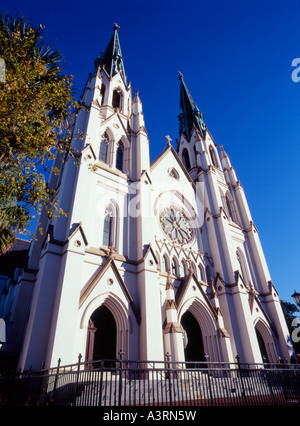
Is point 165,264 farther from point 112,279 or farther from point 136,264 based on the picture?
point 112,279

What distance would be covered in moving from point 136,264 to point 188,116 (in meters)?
25.8

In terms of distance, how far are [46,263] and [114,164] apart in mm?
9045

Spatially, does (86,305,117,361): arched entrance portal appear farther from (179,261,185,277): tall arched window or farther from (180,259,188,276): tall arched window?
(180,259,188,276): tall arched window

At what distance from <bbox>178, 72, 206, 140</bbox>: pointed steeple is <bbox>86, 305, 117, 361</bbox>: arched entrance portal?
23253mm

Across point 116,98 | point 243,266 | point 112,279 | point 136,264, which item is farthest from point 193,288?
point 116,98

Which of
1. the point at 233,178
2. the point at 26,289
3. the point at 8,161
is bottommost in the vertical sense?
the point at 26,289

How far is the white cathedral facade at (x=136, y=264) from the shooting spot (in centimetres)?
1124

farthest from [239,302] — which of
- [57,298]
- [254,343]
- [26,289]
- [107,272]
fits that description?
[26,289]

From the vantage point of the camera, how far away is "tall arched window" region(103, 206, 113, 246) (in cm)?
1472

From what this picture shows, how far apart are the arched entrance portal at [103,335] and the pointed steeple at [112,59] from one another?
22681 millimetres

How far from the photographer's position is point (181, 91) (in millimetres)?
39750

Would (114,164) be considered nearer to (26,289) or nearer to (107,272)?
(107,272)

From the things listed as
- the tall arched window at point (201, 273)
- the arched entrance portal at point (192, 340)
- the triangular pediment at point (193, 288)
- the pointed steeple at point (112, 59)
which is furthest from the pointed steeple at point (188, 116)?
the arched entrance portal at point (192, 340)

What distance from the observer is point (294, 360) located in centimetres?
1714
